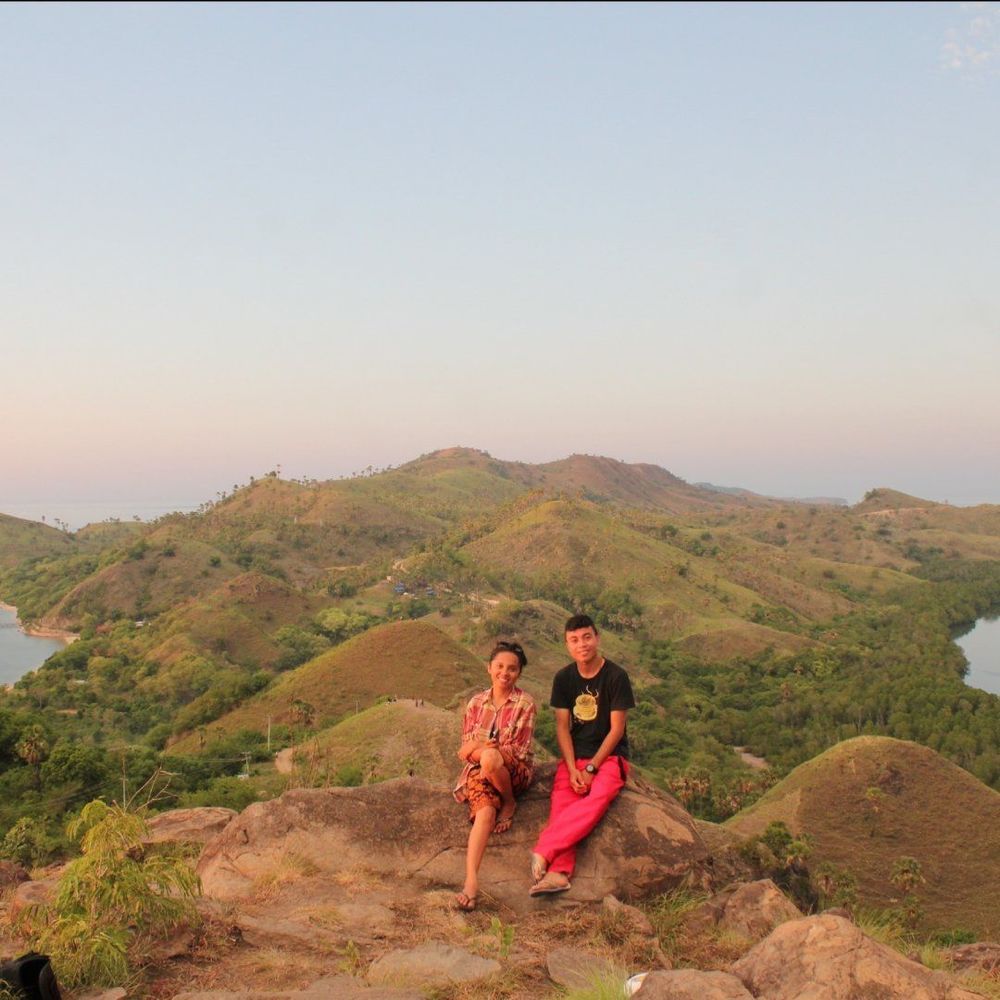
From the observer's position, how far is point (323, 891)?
22.4ft

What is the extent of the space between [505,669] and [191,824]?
8.00m

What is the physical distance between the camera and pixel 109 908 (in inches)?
207

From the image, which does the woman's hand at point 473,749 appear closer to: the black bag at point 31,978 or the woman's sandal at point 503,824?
the woman's sandal at point 503,824

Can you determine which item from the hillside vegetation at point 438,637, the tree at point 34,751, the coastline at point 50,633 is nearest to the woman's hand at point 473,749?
the hillside vegetation at point 438,637

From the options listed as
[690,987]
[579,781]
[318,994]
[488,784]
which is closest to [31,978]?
[318,994]

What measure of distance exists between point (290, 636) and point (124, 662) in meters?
14.6

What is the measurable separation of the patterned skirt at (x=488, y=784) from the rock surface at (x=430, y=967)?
5.47 ft

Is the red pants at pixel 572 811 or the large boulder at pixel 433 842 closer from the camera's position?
the red pants at pixel 572 811

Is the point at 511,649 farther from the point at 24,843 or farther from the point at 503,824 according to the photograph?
the point at 24,843

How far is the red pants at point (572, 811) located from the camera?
692cm

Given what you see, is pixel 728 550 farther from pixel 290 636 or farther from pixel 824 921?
pixel 824 921

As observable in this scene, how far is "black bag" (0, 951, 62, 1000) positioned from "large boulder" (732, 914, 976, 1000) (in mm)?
4016

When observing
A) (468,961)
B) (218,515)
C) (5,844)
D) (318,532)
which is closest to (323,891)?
(468,961)

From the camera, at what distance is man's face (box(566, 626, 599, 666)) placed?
7367 mm
